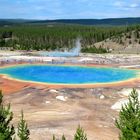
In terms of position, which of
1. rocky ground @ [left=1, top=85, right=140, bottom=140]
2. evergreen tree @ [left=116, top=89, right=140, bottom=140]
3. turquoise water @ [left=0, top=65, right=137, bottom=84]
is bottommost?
rocky ground @ [left=1, top=85, right=140, bottom=140]

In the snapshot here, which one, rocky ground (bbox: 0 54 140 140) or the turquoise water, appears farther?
the turquoise water

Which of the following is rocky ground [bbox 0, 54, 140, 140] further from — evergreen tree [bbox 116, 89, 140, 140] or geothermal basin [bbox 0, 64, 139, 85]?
evergreen tree [bbox 116, 89, 140, 140]

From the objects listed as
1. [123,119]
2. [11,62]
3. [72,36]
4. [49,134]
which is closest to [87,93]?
[49,134]

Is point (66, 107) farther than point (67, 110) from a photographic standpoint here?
Yes

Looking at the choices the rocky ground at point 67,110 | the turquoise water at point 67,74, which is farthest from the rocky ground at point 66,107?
the turquoise water at point 67,74

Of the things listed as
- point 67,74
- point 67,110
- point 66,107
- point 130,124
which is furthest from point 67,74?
point 130,124

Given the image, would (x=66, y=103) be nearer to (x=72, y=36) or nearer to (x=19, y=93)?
(x=19, y=93)

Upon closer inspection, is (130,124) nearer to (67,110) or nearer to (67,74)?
(67,110)

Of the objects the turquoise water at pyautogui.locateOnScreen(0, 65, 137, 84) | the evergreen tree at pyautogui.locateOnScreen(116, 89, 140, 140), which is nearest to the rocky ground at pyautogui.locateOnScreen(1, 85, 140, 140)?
the turquoise water at pyautogui.locateOnScreen(0, 65, 137, 84)

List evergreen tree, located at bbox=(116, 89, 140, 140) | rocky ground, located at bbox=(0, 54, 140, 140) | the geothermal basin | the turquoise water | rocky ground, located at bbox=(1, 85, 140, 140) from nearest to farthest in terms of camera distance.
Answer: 1. evergreen tree, located at bbox=(116, 89, 140, 140)
2. rocky ground, located at bbox=(1, 85, 140, 140)
3. rocky ground, located at bbox=(0, 54, 140, 140)
4. the geothermal basin
5. the turquoise water
